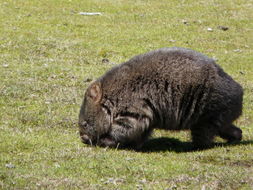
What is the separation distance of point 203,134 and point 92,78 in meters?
5.66

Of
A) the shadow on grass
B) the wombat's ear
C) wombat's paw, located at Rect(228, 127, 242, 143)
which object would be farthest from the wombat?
wombat's paw, located at Rect(228, 127, 242, 143)

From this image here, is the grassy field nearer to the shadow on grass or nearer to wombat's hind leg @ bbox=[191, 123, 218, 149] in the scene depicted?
the shadow on grass

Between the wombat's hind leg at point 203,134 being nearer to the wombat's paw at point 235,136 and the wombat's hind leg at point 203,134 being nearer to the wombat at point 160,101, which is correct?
the wombat at point 160,101

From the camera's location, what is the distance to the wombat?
33.0ft

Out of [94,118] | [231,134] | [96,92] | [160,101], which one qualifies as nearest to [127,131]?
[94,118]

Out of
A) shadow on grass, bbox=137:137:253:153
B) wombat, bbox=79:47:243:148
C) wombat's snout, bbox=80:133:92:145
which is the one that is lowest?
shadow on grass, bbox=137:137:253:153

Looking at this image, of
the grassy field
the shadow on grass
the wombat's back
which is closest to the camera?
the grassy field

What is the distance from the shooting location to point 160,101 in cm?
1009

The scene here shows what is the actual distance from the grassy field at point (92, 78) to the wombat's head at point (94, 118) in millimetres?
264

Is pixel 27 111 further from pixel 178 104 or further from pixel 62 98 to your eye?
pixel 178 104

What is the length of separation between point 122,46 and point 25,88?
227 inches

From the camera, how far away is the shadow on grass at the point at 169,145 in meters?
10.5

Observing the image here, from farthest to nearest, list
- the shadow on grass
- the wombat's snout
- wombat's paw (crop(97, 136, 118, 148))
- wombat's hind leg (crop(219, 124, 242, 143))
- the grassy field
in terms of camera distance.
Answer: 1. wombat's hind leg (crop(219, 124, 242, 143))
2. the shadow on grass
3. the wombat's snout
4. wombat's paw (crop(97, 136, 118, 148))
5. the grassy field

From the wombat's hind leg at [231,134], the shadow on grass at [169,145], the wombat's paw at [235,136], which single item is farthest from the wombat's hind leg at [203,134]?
the wombat's paw at [235,136]
